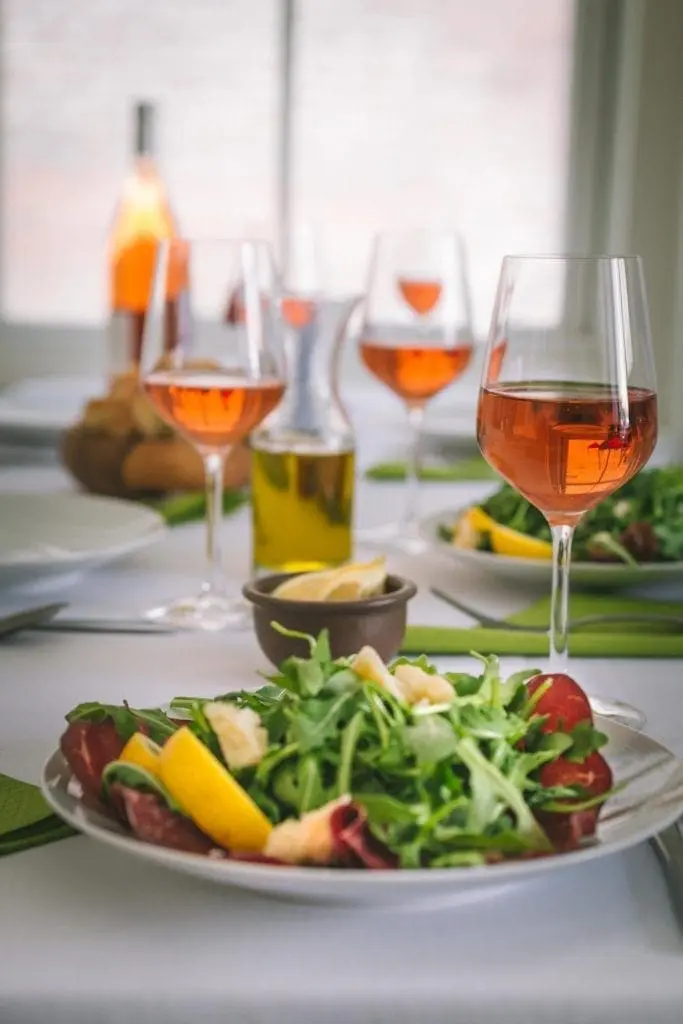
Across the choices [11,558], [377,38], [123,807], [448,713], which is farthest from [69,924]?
[377,38]

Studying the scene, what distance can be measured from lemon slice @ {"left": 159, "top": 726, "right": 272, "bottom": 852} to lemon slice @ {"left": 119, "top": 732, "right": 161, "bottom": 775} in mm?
30

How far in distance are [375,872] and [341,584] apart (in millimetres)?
473

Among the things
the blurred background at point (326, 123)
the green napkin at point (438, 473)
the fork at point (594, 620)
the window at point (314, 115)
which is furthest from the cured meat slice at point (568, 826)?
the window at point (314, 115)

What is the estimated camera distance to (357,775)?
654 mm

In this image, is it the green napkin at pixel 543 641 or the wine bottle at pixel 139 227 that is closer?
the green napkin at pixel 543 641

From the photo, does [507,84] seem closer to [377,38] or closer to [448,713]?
[377,38]

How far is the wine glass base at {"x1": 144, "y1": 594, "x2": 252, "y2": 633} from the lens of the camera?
1.20 m

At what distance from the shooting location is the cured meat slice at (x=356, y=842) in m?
0.62

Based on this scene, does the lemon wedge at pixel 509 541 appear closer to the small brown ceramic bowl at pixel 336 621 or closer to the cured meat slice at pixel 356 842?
the small brown ceramic bowl at pixel 336 621

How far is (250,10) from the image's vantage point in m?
3.54

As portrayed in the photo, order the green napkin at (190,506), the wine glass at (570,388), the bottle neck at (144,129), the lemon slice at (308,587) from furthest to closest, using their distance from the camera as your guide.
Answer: the bottle neck at (144,129) → the green napkin at (190,506) → the lemon slice at (308,587) → the wine glass at (570,388)

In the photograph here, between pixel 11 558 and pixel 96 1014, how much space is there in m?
0.70

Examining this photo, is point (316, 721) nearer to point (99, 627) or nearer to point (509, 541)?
point (99, 627)

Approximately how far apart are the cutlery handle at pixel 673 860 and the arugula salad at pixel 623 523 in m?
0.59
